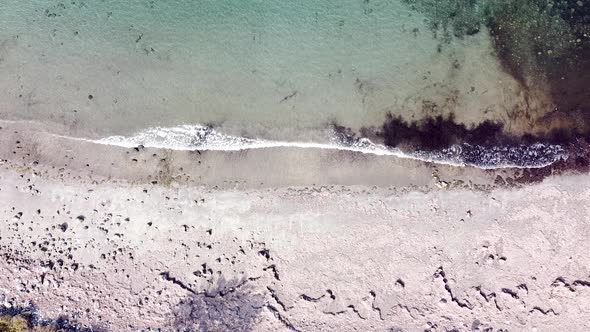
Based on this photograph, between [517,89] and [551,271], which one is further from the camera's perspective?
[517,89]

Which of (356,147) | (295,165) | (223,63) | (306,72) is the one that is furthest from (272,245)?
(223,63)

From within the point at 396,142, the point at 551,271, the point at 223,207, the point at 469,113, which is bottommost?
the point at 551,271

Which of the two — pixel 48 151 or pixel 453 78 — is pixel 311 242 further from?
pixel 48 151

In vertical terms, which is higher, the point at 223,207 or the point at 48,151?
the point at 48,151

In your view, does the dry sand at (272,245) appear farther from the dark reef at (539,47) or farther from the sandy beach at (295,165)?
the dark reef at (539,47)

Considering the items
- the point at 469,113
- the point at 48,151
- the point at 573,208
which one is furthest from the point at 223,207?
the point at 573,208

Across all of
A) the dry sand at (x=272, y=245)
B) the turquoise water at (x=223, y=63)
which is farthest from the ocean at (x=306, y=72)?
the dry sand at (x=272, y=245)

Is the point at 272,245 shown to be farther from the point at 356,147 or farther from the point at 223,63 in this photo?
the point at 223,63

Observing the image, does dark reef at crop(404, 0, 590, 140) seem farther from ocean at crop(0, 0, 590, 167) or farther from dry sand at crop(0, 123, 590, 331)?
dry sand at crop(0, 123, 590, 331)
